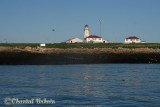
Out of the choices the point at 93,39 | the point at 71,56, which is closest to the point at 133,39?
the point at 93,39

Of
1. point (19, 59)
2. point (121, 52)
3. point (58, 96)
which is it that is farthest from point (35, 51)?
point (58, 96)

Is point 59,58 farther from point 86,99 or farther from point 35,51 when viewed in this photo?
point 86,99

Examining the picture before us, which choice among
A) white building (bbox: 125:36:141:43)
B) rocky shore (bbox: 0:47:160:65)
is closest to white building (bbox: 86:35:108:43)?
white building (bbox: 125:36:141:43)

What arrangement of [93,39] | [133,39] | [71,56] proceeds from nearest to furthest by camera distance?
1. [71,56]
2. [93,39]
3. [133,39]

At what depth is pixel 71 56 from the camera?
83312mm

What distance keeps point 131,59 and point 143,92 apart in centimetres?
6070

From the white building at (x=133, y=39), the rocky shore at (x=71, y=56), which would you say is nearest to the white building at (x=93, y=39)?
the white building at (x=133, y=39)

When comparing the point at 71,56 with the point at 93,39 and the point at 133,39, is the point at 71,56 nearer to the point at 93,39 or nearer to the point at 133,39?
the point at 93,39

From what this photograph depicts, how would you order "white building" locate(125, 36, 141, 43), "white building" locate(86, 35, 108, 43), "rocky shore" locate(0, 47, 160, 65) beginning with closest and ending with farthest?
"rocky shore" locate(0, 47, 160, 65), "white building" locate(86, 35, 108, 43), "white building" locate(125, 36, 141, 43)

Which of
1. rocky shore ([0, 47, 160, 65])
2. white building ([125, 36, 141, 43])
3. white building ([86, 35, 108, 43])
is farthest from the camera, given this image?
white building ([125, 36, 141, 43])

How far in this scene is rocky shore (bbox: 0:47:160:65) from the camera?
259 ft

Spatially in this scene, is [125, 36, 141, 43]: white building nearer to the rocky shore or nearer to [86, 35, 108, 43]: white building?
[86, 35, 108, 43]: white building

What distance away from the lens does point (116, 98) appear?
2070cm

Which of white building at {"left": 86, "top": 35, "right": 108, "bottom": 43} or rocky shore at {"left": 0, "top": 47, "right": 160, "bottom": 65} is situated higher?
white building at {"left": 86, "top": 35, "right": 108, "bottom": 43}
